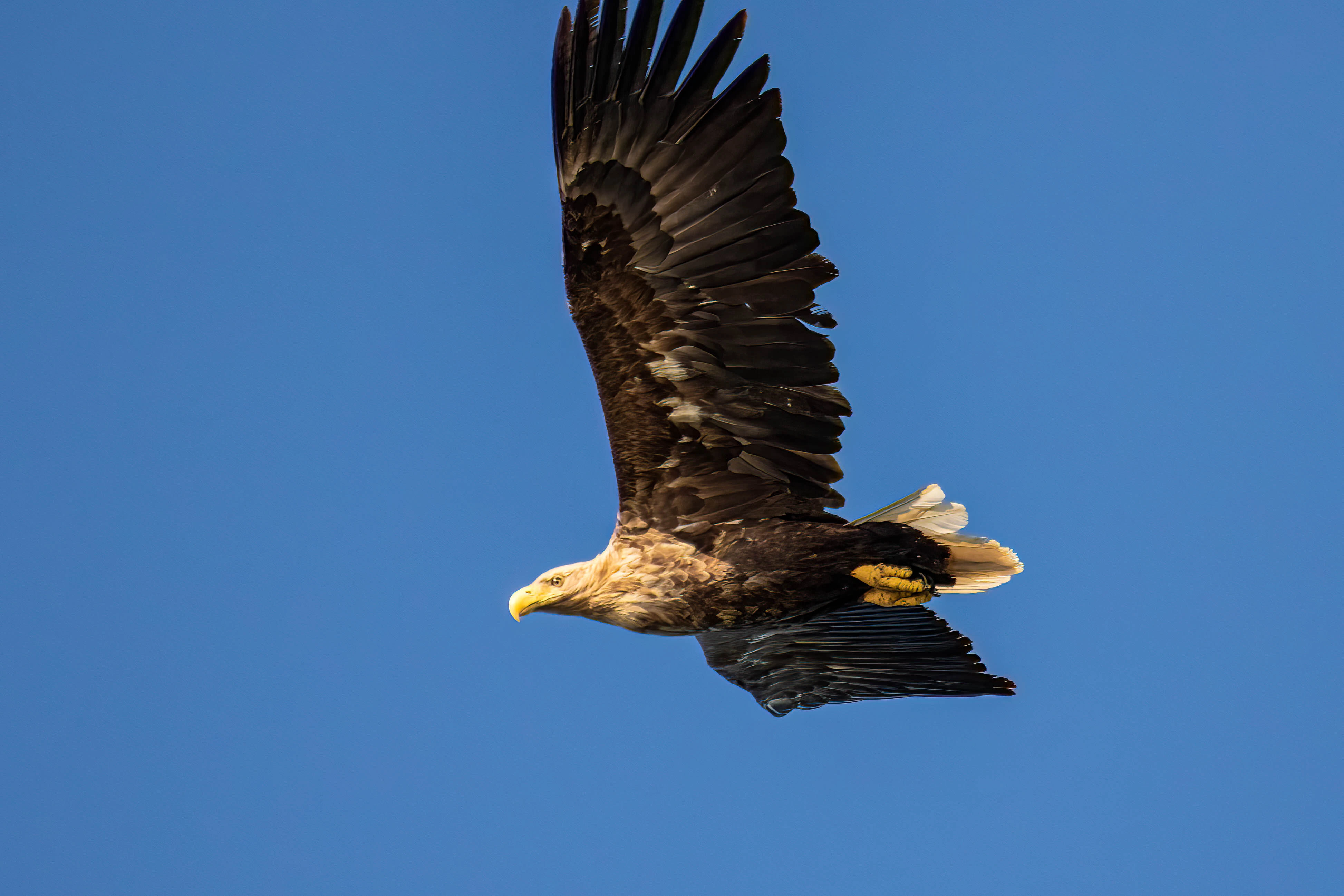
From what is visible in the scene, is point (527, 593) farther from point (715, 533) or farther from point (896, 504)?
point (896, 504)

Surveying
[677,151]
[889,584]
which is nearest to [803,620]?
[889,584]

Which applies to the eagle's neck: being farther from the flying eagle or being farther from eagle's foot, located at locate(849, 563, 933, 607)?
eagle's foot, located at locate(849, 563, 933, 607)

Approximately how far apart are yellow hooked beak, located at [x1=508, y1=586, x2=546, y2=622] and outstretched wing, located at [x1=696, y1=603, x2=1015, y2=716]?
1.34m

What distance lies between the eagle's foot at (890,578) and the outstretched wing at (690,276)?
15.5 inches

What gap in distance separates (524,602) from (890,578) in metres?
2.09

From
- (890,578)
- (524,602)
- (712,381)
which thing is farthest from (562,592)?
(890,578)

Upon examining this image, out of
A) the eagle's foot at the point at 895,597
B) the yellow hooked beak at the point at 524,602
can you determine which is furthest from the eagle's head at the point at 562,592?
the eagle's foot at the point at 895,597

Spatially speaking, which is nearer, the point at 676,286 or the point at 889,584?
the point at 676,286

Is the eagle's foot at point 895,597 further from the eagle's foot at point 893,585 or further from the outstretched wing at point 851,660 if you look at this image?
the outstretched wing at point 851,660

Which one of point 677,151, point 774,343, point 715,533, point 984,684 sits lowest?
point 984,684

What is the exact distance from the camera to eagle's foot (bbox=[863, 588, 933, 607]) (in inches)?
324

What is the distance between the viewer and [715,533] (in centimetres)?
813

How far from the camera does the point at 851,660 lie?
30.7 feet

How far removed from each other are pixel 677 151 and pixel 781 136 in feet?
1.71
